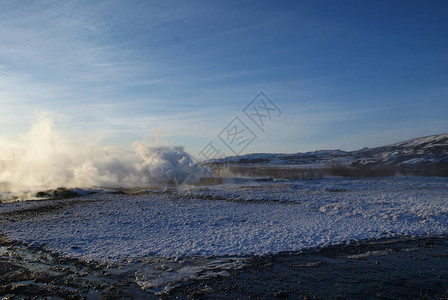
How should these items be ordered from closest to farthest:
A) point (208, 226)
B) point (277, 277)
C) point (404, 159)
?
point (277, 277) < point (208, 226) < point (404, 159)

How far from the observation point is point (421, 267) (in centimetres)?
1079

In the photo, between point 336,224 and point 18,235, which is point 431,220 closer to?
point 336,224

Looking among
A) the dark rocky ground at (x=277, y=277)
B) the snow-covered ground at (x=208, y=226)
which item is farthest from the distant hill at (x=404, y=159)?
the dark rocky ground at (x=277, y=277)

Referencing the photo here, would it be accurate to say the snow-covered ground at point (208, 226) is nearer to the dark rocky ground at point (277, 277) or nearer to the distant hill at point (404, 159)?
the dark rocky ground at point (277, 277)

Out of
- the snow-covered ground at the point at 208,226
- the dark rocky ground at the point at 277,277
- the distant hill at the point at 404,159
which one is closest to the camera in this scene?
the dark rocky ground at the point at 277,277

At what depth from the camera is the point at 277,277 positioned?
999 centimetres

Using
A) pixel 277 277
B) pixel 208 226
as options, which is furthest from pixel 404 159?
pixel 277 277

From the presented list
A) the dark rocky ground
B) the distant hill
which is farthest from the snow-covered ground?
the distant hill

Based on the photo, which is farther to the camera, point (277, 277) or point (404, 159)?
point (404, 159)

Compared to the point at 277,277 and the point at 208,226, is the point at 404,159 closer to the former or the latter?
the point at 208,226

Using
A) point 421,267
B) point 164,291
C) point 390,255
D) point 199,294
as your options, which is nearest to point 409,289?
point 421,267

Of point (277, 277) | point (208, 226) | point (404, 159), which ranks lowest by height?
point (277, 277)

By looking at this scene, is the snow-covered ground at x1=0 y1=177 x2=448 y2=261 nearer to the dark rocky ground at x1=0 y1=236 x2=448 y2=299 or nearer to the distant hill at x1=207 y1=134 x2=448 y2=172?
the dark rocky ground at x1=0 y1=236 x2=448 y2=299

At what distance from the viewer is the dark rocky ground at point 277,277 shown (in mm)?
8797
